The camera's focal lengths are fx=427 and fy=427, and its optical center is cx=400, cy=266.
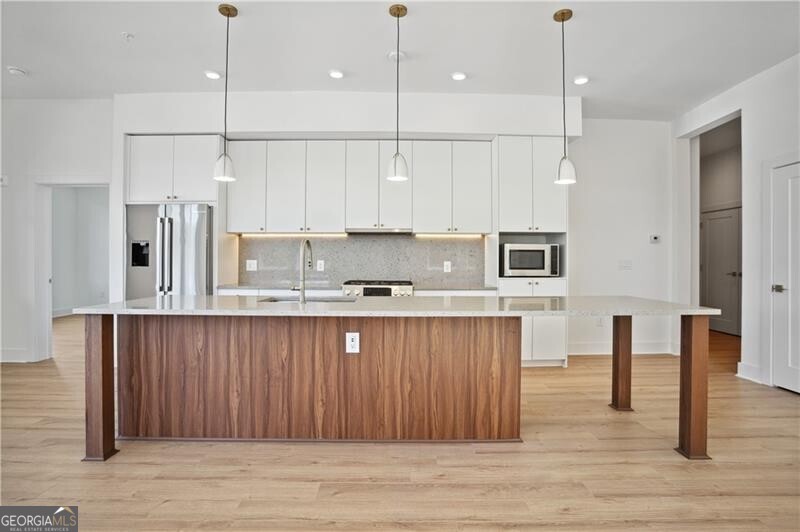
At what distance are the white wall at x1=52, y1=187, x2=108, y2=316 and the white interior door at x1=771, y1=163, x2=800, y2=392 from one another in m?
10.9

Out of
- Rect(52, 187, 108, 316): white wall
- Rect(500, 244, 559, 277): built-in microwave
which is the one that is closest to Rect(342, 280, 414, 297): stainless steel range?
Rect(500, 244, 559, 277): built-in microwave

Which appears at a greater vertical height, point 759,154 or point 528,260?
point 759,154

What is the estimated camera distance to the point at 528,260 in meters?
4.78

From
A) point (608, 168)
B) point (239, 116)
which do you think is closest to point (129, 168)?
point (239, 116)

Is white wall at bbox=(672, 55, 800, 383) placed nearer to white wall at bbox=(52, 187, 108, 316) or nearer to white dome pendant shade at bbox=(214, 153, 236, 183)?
white dome pendant shade at bbox=(214, 153, 236, 183)

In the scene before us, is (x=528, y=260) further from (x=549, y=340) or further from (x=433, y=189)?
(x=433, y=189)

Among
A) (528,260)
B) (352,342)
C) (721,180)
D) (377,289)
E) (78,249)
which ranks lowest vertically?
(352,342)

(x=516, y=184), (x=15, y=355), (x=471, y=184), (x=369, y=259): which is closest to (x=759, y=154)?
(x=516, y=184)

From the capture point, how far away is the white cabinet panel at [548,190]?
4.73 metres

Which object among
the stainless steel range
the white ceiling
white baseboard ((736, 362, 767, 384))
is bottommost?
white baseboard ((736, 362, 767, 384))

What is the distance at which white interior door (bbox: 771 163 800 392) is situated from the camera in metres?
3.81

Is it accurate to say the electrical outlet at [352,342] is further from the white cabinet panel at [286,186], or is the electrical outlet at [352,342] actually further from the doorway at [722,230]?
the doorway at [722,230]

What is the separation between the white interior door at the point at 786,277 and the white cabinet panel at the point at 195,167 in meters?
5.56

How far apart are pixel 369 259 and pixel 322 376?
8.78 feet
